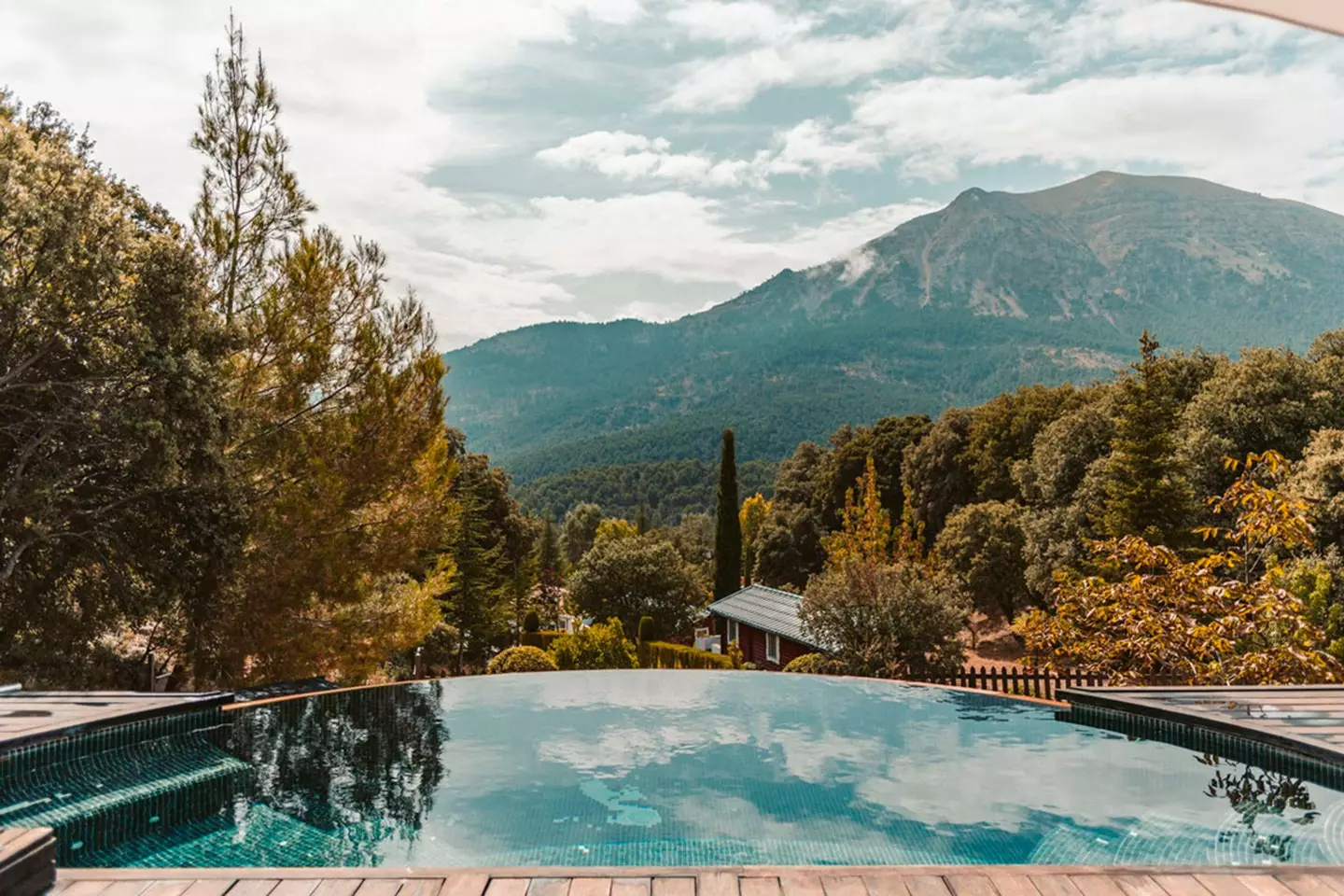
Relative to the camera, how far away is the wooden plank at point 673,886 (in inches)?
106

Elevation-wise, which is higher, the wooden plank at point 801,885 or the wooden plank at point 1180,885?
the wooden plank at point 801,885

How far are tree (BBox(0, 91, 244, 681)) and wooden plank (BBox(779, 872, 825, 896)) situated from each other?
26.9ft

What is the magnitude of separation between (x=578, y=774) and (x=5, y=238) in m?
7.21

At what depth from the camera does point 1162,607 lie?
373 inches

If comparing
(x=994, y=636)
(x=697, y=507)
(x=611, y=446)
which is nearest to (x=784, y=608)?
(x=994, y=636)

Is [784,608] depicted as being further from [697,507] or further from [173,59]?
[697,507]

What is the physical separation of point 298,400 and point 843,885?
10076mm

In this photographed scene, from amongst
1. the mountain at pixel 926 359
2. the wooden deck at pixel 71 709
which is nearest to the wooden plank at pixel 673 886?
the wooden deck at pixel 71 709

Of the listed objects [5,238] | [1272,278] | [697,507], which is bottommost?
[697,507]

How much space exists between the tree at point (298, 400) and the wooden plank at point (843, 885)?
30.8 feet

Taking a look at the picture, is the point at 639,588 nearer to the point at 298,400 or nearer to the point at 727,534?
the point at 727,534

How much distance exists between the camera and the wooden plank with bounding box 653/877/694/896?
2.70 metres

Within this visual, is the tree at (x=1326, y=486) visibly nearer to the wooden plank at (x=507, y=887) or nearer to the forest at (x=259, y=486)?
the forest at (x=259, y=486)

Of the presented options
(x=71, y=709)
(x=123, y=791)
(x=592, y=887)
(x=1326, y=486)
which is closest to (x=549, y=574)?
(x=1326, y=486)
